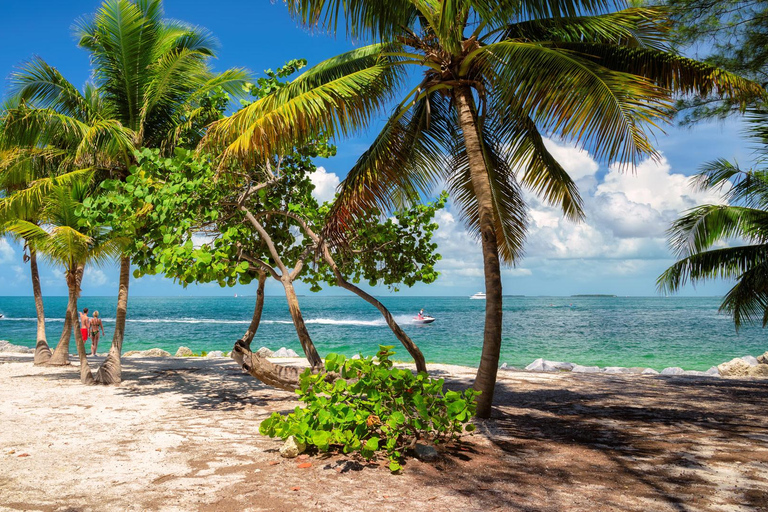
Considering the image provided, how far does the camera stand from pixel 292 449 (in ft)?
16.6

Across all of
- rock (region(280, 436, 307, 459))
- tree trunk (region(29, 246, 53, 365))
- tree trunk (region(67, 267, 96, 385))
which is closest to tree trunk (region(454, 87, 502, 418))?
rock (region(280, 436, 307, 459))

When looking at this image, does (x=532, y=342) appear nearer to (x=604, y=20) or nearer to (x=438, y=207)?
(x=438, y=207)

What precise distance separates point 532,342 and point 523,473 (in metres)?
34.7

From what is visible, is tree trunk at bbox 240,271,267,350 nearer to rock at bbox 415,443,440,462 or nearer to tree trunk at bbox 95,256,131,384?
tree trunk at bbox 95,256,131,384

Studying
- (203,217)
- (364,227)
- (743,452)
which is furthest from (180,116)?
(743,452)

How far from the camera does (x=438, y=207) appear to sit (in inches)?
365

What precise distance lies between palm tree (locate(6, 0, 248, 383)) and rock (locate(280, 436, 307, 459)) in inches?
256

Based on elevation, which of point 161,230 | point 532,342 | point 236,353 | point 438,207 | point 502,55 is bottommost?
point 532,342

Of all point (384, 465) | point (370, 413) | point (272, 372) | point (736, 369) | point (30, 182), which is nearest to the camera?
point (384, 465)

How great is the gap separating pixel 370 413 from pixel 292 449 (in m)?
0.85

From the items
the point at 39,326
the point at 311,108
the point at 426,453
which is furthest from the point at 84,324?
the point at 426,453

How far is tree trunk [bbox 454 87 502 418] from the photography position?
6426 millimetres

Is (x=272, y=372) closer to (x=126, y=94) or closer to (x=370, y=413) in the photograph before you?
(x=370, y=413)

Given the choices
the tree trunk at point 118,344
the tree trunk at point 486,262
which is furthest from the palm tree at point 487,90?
the tree trunk at point 118,344
